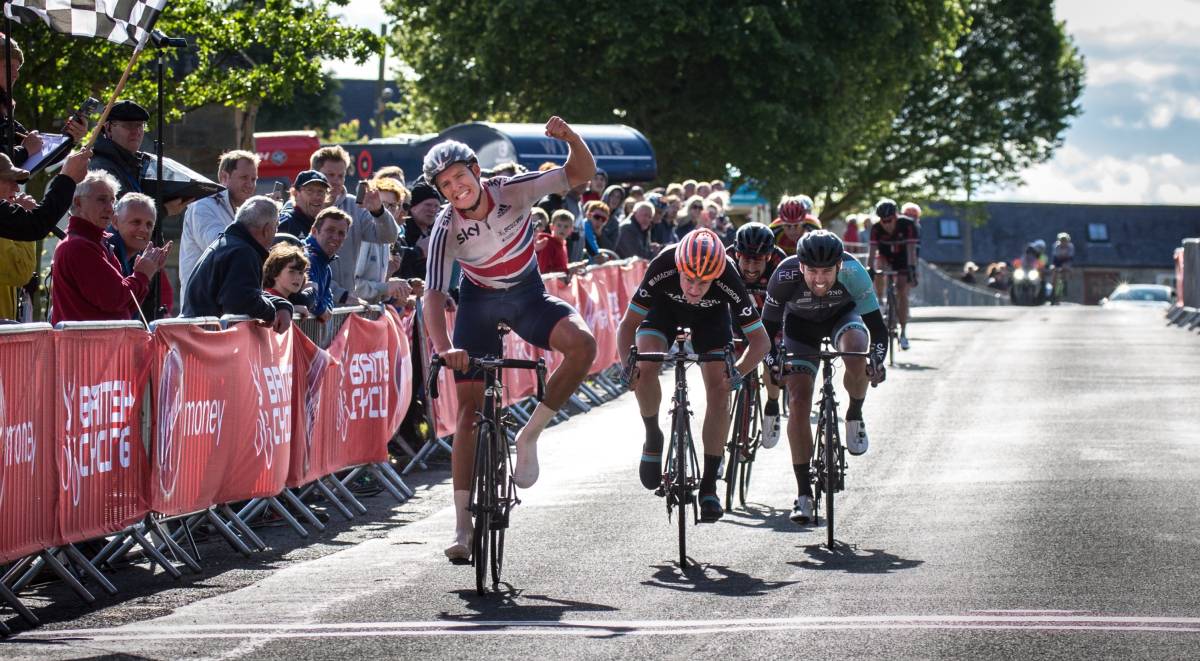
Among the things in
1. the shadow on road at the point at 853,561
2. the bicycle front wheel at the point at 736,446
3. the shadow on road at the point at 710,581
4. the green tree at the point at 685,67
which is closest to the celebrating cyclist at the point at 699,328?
the shadow on road at the point at 853,561

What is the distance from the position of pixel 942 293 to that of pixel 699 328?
5121 cm

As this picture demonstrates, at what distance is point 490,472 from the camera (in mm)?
9055

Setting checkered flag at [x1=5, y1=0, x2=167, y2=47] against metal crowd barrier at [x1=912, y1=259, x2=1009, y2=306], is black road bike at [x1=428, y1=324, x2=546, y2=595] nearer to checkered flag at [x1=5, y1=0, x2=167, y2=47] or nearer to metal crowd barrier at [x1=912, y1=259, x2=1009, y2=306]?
checkered flag at [x1=5, y1=0, x2=167, y2=47]

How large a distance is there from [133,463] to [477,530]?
6.24ft

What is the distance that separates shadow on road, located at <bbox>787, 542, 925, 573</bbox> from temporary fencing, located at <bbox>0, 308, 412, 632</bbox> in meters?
3.21

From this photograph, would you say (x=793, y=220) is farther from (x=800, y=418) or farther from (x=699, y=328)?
(x=699, y=328)

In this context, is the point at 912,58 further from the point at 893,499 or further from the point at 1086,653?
the point at 1086,653

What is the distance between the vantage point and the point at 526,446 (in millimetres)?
9617

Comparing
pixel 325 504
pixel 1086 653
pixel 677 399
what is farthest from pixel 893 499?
pixel 1086 653

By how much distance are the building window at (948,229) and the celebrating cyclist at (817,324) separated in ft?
→ 338

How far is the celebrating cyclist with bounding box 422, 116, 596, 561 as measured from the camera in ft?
30.8

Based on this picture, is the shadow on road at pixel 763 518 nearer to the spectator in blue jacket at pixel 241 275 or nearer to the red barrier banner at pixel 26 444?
the spectator in blue jacket at pixel 241 275

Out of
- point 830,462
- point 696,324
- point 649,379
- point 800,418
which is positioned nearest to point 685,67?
point 800,418

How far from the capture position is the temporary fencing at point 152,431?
849cm
